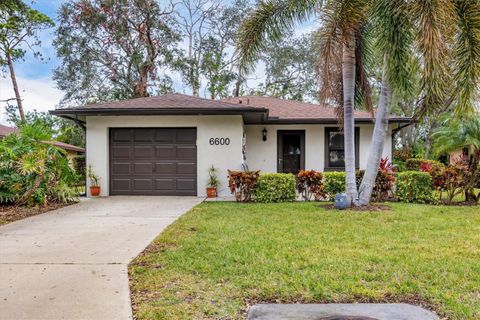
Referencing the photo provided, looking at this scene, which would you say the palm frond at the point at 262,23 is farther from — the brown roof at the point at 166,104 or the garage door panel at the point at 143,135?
the garage door panel at the point at 143,135

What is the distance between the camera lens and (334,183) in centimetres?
1021

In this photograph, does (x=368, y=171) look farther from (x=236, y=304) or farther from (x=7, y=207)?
(x=7, y=207)

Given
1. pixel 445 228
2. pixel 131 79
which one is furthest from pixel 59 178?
pixel 131 79

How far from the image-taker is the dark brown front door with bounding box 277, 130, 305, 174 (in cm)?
1393

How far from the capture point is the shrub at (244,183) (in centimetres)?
1009

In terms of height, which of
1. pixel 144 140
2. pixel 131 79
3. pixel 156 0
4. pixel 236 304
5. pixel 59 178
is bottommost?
pixel 236 304

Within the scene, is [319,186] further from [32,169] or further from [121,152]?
[32,169]

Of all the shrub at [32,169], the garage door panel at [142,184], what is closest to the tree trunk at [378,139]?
the garage door panel at [142,184]

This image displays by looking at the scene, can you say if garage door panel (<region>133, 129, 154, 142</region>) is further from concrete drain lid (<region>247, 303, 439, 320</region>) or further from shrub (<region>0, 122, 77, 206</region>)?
concrete drain lid (<region>247, 303, 439, 320</region>)

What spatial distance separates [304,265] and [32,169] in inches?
298

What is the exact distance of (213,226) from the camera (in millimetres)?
6680

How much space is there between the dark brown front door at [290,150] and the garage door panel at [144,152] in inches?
187

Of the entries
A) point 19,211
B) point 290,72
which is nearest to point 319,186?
point 19,211

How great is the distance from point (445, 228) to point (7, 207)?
9613mm
